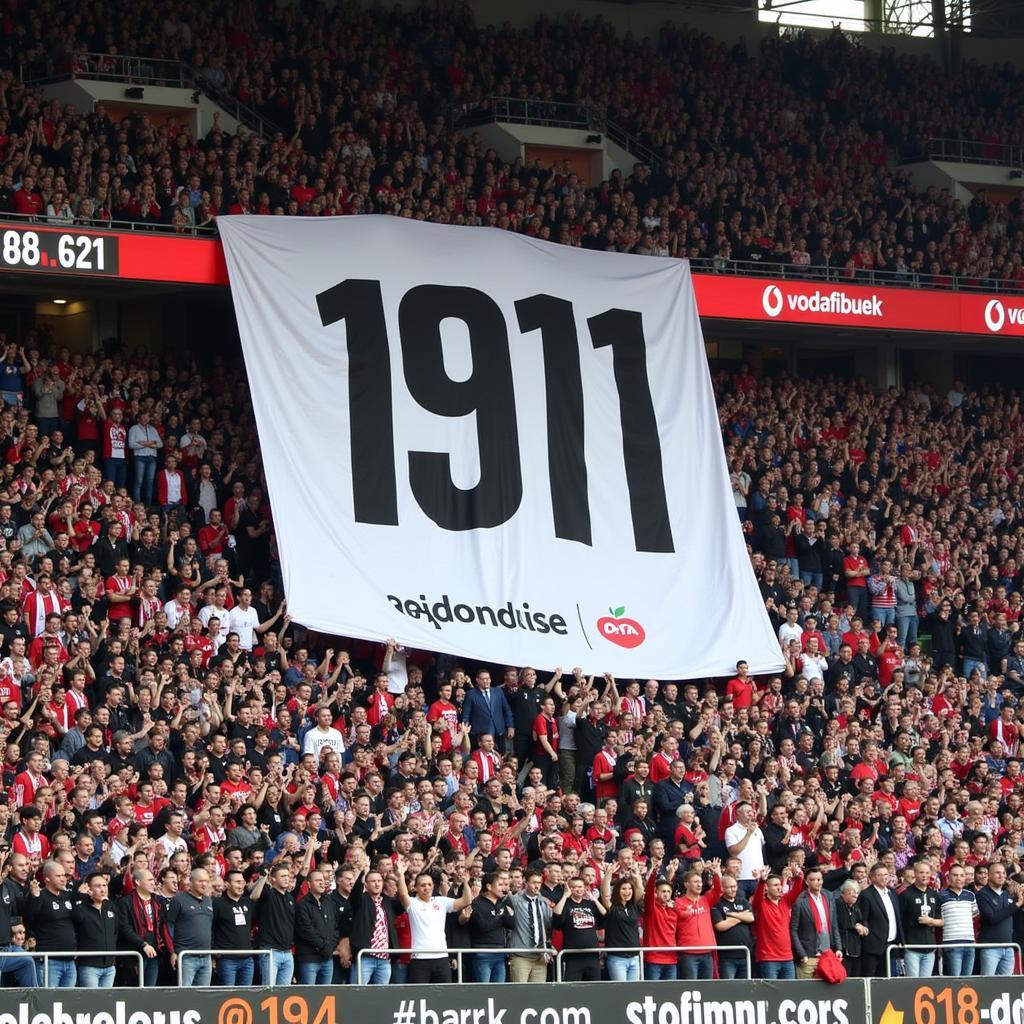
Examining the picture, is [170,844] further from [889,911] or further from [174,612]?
[889,911]

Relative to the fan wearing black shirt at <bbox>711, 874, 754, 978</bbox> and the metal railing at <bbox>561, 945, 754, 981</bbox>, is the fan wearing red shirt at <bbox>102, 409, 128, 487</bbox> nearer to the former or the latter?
the metal railing at <bbox>561, 945, 754, 981</bbox>

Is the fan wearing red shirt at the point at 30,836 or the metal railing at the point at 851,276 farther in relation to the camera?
the metal railing at the point at 851,276

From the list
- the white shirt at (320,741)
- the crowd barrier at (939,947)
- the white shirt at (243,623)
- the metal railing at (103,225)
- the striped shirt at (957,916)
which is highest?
the metal railing at (103,225)

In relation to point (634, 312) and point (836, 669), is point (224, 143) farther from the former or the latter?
point (836, 669)

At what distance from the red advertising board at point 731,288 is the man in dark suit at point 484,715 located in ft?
18.9

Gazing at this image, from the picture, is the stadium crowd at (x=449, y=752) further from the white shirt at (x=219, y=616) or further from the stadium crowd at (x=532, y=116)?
the stadium crowd at (x=532, y=116)

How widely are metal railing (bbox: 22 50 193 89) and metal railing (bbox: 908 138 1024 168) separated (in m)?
12.6

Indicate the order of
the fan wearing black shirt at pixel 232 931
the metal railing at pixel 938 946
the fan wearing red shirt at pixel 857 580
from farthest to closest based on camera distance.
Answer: the fan wearing red shirt at pixel 857 580, the metal railing at pixel 938 946, the fan wearing black shirt at pixel 232 931

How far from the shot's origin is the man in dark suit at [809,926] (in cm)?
1669

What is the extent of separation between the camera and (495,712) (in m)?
21.4

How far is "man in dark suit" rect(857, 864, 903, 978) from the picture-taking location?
57.0 feet

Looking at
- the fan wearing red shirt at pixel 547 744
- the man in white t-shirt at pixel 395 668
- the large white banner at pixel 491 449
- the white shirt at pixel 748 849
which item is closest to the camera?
the white shirt at pixel 748 849

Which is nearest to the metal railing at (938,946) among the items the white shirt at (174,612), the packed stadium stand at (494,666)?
the packed stadium stand at (494,666)

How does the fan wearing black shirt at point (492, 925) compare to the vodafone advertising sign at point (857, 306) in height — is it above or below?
below
